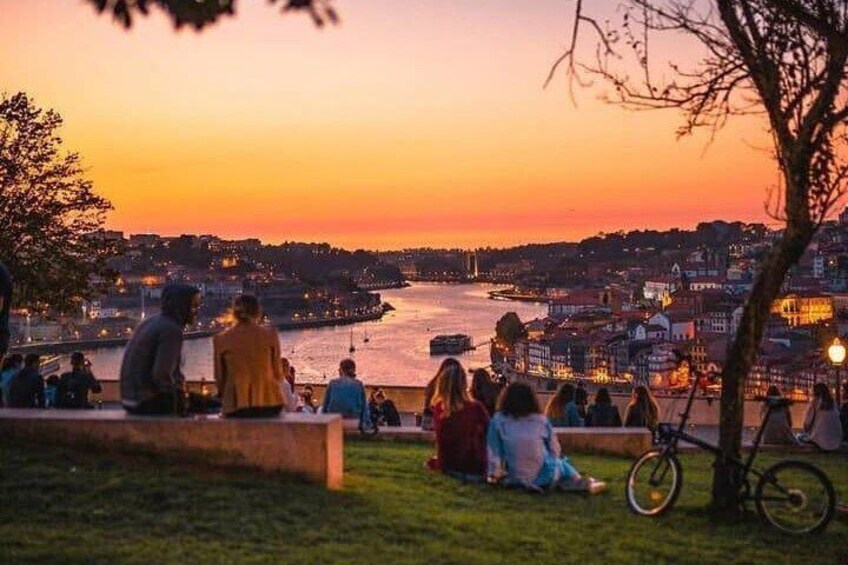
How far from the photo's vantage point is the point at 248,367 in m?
5.85

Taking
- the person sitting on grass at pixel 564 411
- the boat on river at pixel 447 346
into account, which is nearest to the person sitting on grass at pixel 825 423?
the person sitting on grass at pixel 564 411

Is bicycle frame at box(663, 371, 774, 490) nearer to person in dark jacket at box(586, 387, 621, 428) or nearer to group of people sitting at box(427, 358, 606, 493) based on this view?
group of people sitting at box(427, 358, 606, 493)

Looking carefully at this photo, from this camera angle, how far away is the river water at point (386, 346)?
57.0 meters

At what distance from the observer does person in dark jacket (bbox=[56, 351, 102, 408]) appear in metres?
10.1

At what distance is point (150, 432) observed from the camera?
581cm

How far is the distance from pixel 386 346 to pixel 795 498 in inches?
2849

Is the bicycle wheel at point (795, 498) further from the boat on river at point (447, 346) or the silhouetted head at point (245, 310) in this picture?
the boat on river at point (447, 346)

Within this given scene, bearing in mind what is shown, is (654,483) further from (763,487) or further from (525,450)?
(525,450)

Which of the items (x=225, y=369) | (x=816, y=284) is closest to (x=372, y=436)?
(x=225, y=369)

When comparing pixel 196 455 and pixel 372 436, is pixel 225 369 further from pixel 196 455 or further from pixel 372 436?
pixel 372 436

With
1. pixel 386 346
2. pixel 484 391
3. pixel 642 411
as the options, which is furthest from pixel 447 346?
pixel 484 391

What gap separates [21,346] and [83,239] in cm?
5078

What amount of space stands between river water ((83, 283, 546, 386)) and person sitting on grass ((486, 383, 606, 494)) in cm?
3714

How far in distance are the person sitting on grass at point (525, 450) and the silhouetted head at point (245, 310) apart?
151cm
